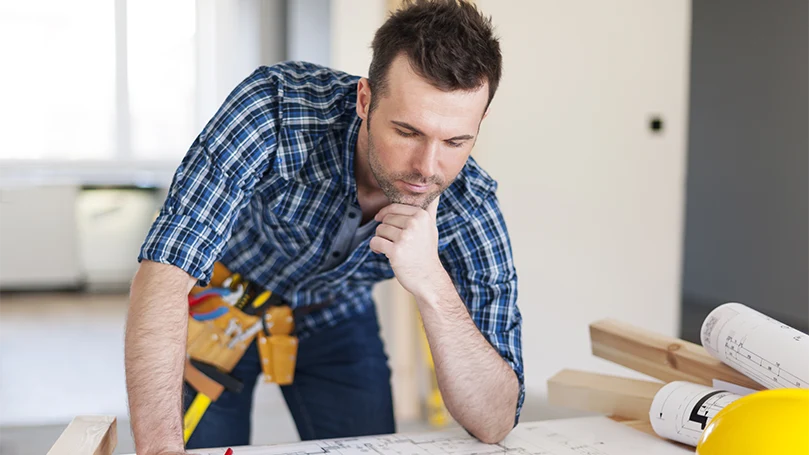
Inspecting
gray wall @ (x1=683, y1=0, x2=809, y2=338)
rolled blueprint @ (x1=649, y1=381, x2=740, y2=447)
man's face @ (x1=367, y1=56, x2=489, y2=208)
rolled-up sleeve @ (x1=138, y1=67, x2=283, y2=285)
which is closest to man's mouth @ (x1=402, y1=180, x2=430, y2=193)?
man's face @ (x1=367, y1=56, x2=489, y2=208)

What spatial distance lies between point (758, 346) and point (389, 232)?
58 centimetres

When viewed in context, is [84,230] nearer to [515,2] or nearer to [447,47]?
[515,2]

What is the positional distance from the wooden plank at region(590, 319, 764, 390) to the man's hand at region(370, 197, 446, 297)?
0.39m

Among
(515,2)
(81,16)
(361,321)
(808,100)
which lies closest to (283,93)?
(361,321)

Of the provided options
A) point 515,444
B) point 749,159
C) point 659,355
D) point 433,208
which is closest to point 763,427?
point 515,444

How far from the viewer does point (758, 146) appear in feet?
17.0

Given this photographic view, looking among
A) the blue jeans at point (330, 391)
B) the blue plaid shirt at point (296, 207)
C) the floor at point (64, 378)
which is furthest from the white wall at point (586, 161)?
the blue plaid shirt at point (296, 207)

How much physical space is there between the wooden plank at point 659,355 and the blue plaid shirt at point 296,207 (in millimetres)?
174

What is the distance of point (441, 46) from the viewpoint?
1289 mm

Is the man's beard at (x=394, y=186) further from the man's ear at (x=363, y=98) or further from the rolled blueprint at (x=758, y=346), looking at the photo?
the rolled blueprint at (x=758, y=346)

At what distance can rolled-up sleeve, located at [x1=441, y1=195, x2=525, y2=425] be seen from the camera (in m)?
1.46

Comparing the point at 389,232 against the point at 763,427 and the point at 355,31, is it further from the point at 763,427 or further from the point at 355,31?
the point at 355,31

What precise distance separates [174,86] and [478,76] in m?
4.77

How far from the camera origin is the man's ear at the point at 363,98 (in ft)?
4.63
